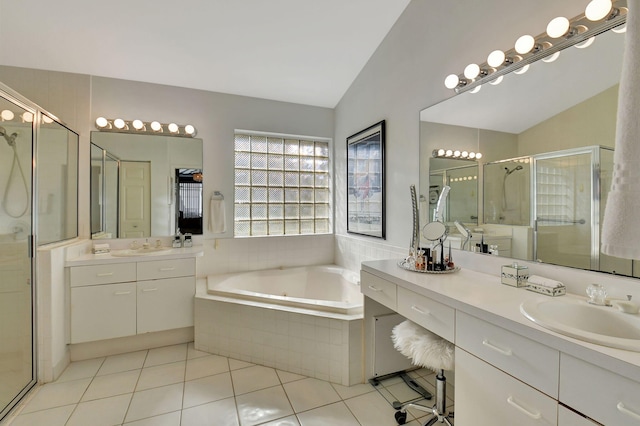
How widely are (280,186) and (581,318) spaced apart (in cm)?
285

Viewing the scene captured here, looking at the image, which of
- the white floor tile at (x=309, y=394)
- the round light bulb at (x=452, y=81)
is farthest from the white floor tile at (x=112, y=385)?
the round light bulb at (x=452, y=81)

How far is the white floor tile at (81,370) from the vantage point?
6.86 feet

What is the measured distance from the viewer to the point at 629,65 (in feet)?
2.11

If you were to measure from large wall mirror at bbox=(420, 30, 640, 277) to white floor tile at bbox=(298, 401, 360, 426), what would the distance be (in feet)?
4.26

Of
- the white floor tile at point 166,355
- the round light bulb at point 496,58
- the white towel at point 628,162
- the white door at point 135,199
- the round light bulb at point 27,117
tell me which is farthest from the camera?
the white door at point 135,199

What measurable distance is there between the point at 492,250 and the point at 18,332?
10.2ft

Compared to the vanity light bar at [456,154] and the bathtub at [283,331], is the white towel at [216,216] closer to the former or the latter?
the bathtub at [283,331]

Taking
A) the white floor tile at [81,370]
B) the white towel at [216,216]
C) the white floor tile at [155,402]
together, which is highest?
the white towel at [216,216]

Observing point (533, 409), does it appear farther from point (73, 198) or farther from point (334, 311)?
point (73, 198)


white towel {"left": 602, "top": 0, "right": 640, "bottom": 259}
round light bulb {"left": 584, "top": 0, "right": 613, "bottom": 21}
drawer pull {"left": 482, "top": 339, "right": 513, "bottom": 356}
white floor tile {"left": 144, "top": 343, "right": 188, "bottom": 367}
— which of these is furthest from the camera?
white floor tile {"left": 144, "top": 343, "right": 188, "bottom": 367}

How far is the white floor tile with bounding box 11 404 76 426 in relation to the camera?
1.63 meters

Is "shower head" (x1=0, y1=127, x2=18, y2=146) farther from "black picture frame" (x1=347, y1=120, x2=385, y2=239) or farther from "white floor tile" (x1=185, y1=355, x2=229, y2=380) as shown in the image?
"black picture frame" (x1=347, y1=120, x2=385, y2=239)

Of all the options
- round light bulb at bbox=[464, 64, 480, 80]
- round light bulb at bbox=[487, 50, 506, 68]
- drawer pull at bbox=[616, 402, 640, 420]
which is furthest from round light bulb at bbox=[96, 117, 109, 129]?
drawer pull at bbox=[616, 402, 640, 420]

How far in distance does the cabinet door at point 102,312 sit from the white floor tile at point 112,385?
1.10 feet
